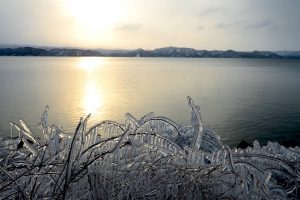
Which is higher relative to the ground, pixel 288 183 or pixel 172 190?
pixel 172 190

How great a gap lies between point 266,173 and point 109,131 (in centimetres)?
220

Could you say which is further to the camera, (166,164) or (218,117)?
(218,117)

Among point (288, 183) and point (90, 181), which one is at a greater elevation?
point (90, 181)

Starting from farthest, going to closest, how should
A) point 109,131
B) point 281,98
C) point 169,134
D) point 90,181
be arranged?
point 281,98
point 169,134
point 109,131
point 90,181

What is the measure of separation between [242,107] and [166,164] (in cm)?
4963

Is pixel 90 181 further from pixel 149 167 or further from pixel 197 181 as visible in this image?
pixel 197 181

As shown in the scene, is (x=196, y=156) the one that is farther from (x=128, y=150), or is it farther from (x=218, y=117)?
(x=218, y=117)

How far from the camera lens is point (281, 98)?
63875mm

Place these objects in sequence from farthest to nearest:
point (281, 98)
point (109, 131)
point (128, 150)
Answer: point (281, 98), point (109, 131), point (128, 150)

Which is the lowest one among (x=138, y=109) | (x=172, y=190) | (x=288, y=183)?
(x=138, y=109)

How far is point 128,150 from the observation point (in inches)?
184

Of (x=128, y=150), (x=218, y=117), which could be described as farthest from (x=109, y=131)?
(x=218, y=117)

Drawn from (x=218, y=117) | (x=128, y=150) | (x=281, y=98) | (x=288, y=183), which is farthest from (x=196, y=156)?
(x=281, y=98)

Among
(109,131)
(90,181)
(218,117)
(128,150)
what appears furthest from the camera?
(218,117)
